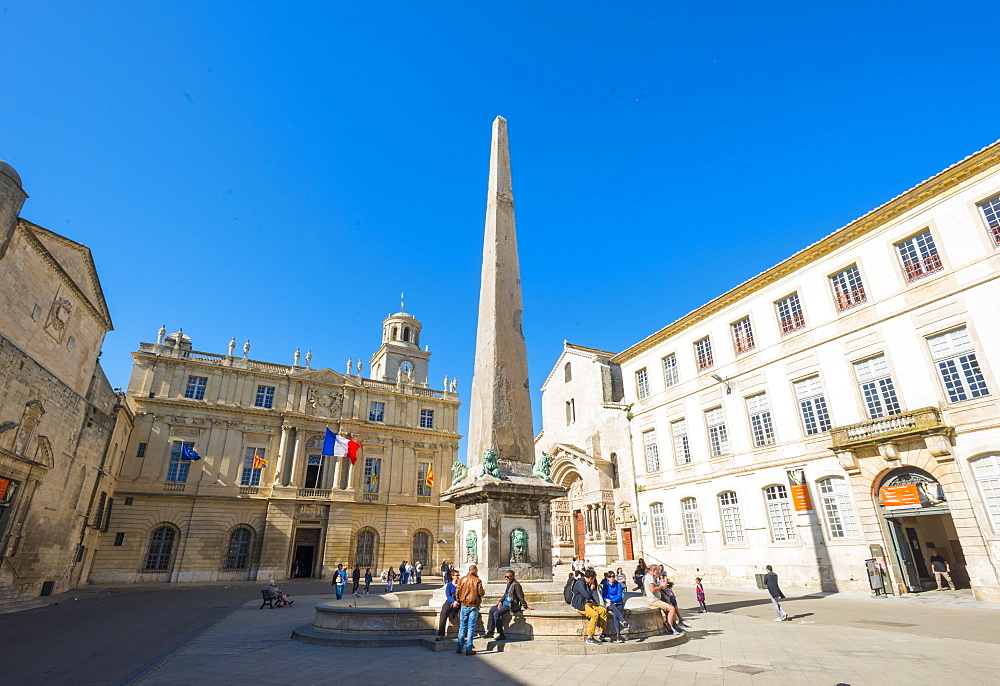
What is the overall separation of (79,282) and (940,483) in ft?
97.6

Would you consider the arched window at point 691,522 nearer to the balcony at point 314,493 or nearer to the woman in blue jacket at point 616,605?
the woman in blue jacket at point 616,605

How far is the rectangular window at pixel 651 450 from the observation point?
2464cm

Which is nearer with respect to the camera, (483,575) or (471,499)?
(483,575)

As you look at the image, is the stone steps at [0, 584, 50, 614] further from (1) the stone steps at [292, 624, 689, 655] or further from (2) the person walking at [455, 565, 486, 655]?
(2) the person walking at [455, 565, 486, 655]

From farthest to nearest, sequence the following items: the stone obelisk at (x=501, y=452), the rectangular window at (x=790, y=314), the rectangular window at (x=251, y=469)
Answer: the rectangular window at (x=251, y=469) < the rectangular window at (x=790, y=314) < the stone obelisk at (x=501, y=452)

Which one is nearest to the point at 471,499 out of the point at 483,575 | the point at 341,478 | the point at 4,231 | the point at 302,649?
the point at 483,575

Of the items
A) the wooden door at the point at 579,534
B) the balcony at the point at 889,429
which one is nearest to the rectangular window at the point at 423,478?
the wooden door at the point at 579,534

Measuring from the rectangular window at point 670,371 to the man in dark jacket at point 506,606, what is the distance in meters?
18.3

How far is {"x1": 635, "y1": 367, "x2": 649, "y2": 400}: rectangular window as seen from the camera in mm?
26141

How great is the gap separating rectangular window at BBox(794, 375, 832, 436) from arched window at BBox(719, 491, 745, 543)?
416 centimetres

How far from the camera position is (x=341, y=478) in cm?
3259

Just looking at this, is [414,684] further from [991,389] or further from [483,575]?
[991,389]

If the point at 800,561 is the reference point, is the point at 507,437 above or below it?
above

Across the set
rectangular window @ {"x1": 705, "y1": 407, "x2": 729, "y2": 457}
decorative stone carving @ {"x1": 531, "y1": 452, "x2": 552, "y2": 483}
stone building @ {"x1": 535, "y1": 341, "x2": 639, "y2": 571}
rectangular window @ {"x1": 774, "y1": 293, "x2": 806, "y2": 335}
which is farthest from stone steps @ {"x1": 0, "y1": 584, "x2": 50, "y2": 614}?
rectangular window @ {"x1": 774, "y1": 293, "x2": 806, "y2": 335}
